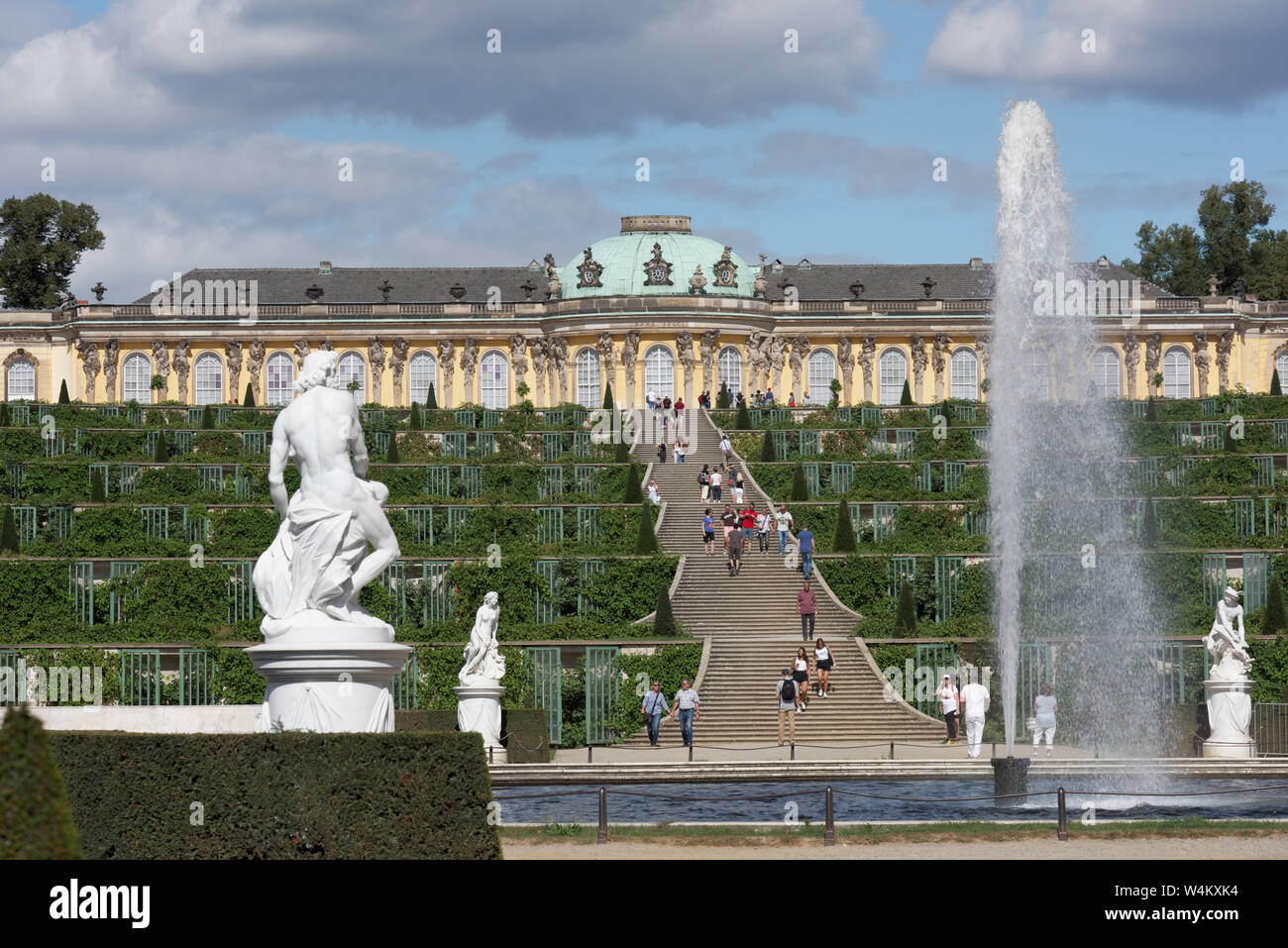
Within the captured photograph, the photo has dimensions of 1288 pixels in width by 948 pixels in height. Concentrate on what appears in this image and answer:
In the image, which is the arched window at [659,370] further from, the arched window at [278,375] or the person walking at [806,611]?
the person walking at [806,611]

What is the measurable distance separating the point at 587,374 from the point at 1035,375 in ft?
138

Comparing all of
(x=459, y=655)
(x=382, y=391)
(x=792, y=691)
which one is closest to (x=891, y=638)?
A: (x=792, y=691)

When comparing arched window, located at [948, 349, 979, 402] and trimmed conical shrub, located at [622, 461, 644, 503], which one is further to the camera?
arched window, located at [948, 349, 979, 402]

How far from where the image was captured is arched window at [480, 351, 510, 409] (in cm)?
7312

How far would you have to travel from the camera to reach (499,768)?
2486 cm

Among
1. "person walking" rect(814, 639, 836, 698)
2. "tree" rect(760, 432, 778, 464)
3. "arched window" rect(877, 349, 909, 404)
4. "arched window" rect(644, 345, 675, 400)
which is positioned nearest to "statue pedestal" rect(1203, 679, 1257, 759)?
"person walking" rect(814, 639, 836, 698)

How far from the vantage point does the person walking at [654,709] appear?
29391mm

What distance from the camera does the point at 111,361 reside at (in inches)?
2884

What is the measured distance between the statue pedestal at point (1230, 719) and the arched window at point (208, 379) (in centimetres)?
5193

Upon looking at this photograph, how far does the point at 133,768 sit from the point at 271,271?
6502 centimetres

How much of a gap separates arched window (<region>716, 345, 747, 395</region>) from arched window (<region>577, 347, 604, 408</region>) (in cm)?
427

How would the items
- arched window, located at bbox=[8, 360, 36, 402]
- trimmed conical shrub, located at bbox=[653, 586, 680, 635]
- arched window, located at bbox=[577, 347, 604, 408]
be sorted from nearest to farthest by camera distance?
trimmed conical shrub, located at bbox=[653, 586, 680, 635], arched window, located at bbox=[577, 347, 604, 408], arched window, located at bbox=[8, 360, 36, 402]

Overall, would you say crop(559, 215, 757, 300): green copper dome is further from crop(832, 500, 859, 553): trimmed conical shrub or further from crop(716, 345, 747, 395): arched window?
crop(832, 500, 859, 553): trimmed conical shrub

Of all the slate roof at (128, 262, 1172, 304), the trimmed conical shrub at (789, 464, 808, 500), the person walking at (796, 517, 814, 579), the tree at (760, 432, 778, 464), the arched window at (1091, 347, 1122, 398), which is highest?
the slate roof at (128, 262, 1172, 304)
